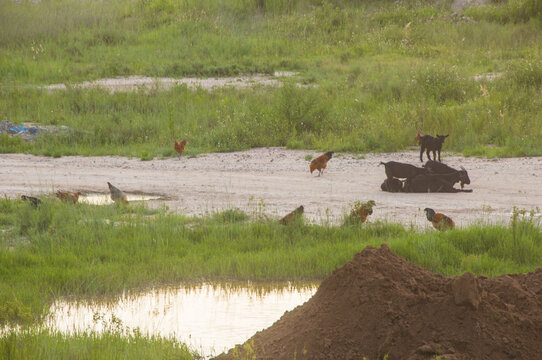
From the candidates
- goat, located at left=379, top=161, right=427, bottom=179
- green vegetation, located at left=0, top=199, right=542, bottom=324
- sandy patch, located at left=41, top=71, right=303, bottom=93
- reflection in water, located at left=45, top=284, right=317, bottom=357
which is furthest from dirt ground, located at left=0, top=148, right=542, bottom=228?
sandy patch, located at left=41, top=71, right=303, bottom=93

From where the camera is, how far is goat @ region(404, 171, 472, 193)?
35.0 feet

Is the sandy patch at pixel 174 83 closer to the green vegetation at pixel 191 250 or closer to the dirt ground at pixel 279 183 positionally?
the dirt ground at pixel 279 183

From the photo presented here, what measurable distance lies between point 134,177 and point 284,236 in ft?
16.3

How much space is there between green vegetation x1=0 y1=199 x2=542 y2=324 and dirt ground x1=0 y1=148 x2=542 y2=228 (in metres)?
0.69

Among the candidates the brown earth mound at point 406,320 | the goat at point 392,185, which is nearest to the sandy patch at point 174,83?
the goat at point 392,185

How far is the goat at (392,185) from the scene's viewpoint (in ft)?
35.4

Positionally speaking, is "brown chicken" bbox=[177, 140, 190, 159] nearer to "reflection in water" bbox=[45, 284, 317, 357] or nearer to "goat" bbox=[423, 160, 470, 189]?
"goat" bbox=[423, 160, 470, 189]

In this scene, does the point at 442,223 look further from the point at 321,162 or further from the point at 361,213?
the point at 321,162

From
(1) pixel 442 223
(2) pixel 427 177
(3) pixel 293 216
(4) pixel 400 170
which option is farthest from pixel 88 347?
(2) pixel 427 177

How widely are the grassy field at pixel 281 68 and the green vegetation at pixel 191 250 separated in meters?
5.79

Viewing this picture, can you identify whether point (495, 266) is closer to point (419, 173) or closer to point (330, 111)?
point (419, 173)

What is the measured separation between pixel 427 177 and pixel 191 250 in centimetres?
441

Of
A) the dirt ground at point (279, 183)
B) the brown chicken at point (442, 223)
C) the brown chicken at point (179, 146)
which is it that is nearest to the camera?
the brown chicken at point (442, 223)

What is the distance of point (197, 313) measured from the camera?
6.41 meters
